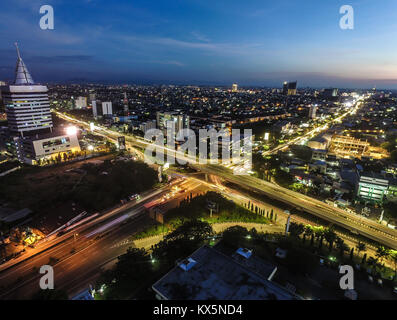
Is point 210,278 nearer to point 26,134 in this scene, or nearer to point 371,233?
point 371,233

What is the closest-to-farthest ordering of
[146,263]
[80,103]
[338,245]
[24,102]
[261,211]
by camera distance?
1. [146,263]
2. [338,245]
3. [261,211]
4. [24,102]
5. [80,103]

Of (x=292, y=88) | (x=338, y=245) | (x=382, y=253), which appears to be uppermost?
(x=292, y=88)

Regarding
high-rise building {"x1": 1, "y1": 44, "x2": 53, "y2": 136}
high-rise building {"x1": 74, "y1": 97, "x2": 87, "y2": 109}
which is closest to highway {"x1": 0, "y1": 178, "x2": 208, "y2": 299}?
high-rise building {"x1": 1, "y1": 44, "x2": 53, "y2": 136}

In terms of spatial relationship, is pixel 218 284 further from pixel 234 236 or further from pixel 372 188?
pixel 372 188

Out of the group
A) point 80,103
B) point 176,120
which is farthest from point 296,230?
point 80,103

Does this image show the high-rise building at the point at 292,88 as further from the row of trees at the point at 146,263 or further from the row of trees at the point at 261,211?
the row of trees at the point at 146,263
